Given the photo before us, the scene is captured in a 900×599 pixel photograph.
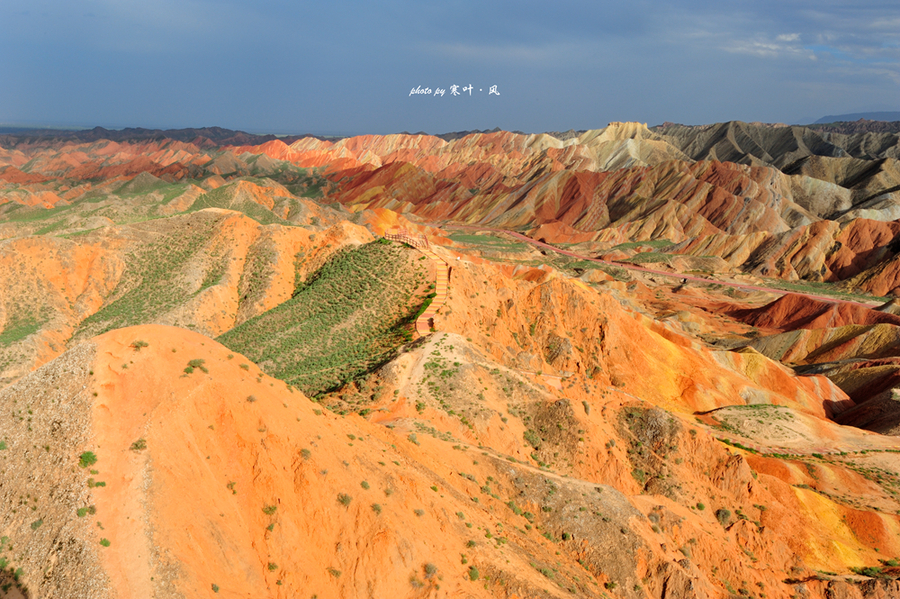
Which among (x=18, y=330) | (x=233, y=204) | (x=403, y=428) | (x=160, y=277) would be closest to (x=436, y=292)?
(x=403, y=428)

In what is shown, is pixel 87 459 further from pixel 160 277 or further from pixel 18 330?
pixel 160 277

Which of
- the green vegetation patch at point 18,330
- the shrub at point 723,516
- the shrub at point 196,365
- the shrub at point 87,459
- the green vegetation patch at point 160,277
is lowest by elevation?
the shrub at point 723,516

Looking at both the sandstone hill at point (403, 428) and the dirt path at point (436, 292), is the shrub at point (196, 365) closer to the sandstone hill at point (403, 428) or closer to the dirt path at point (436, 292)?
the sandstone hill at point (403, 428)

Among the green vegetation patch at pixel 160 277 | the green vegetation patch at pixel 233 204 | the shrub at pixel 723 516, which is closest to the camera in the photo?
the shrub at pixel 723 516

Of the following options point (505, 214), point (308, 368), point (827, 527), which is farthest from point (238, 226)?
point (505, 214)

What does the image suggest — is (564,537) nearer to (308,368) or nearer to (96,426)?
(96,426)

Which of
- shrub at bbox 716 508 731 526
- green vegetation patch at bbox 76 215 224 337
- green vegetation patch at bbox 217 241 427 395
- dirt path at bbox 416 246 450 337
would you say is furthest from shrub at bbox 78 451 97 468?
green vegetation patch at bbox 76 215 224 337

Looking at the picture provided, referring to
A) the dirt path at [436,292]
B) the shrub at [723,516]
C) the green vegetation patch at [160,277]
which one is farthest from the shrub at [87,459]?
the green vegetation patch at [160,277]

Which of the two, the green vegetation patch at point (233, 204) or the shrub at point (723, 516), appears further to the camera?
the green vegetation patch at point (233, 204)
